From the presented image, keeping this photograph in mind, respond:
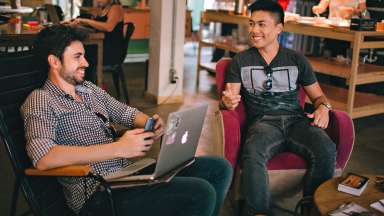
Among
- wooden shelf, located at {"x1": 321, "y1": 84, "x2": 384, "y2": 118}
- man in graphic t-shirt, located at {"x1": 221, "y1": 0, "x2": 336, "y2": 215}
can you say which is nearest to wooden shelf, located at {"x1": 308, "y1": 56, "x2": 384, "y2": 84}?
wooden shelf, located at {"x1": 321, "y1": 84, "x2": 384, "y2": 118}

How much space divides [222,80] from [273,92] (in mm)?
350

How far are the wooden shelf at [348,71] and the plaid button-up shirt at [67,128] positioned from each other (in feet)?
9.55

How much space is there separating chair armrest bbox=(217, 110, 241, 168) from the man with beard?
534 mm

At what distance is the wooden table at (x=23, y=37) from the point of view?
14.3 ft

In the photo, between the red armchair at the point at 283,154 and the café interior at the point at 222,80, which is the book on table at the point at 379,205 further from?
the red armchair at the point at 283,154

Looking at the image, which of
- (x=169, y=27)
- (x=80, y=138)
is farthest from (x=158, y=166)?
(x=169, y=27)

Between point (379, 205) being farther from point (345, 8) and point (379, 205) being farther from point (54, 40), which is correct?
point (345, 8)

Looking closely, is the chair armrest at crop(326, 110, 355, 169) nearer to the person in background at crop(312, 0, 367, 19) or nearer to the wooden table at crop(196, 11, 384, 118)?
the wooden table at crop(196, 11, 384, 118)

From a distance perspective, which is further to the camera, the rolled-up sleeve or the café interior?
the café interior

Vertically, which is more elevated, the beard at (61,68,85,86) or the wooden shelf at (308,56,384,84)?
the beard at (61,68,85,86)

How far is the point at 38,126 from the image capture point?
1942 mm

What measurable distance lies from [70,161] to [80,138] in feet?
0.64

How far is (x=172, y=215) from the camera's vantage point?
6.63 ft

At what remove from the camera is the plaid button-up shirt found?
76.0 inches
